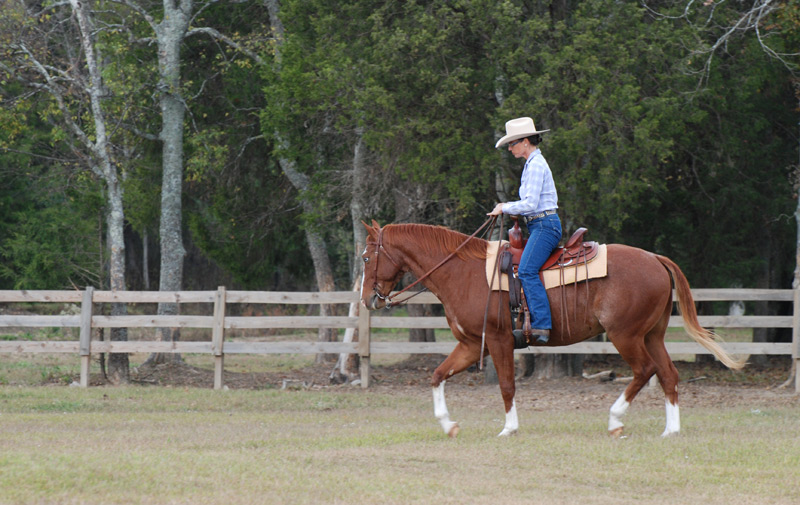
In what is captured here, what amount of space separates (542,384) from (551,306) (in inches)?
264

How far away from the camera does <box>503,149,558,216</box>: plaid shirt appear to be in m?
7.93

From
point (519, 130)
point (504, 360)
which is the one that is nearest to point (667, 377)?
point (504, 360)

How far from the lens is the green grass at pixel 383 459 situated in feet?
18.4

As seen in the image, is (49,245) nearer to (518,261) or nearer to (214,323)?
(214,323)

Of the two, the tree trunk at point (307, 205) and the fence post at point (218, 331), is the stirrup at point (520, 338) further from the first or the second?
the tree trunk at point (307, 205)

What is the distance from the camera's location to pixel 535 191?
7.93 m

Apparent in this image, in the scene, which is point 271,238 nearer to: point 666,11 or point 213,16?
point 213,16

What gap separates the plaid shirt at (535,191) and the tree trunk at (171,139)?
948 cm

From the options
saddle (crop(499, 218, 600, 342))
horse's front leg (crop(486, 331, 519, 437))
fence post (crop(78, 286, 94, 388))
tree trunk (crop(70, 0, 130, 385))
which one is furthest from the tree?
saddle (crop(499, 218, 600, 342))

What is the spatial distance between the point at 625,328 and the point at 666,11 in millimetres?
7515

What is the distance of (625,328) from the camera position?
8.09m

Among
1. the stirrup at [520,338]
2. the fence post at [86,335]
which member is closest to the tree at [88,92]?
the fence post at [86,335]

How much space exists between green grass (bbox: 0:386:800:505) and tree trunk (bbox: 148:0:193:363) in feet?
19.1

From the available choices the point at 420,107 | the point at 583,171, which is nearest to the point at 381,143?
the point at 420,107
